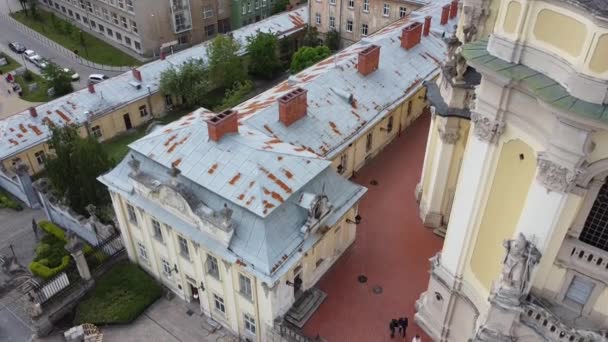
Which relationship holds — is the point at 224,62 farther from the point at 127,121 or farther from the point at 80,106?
the point at 80,106

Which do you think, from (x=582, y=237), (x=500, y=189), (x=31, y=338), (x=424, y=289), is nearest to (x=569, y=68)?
(x=500, y=189)

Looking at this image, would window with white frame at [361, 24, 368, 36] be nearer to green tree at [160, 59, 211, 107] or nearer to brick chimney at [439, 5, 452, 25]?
brick chimney at [439, 5, 452, 25]

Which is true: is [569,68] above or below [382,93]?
above

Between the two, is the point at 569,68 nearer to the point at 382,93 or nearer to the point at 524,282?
the point at 524,282

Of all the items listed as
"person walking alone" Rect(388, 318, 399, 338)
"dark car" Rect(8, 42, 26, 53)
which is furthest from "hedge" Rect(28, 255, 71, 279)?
"dark car" Rect(8, 42, 26, 53)

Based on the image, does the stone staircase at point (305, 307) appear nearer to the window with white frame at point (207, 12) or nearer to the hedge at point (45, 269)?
the hedge at point (45, 269)

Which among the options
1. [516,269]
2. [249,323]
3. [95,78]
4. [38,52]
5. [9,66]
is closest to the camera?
[516,269]

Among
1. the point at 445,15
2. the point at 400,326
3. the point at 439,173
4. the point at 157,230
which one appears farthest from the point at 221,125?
the point at 445,15
